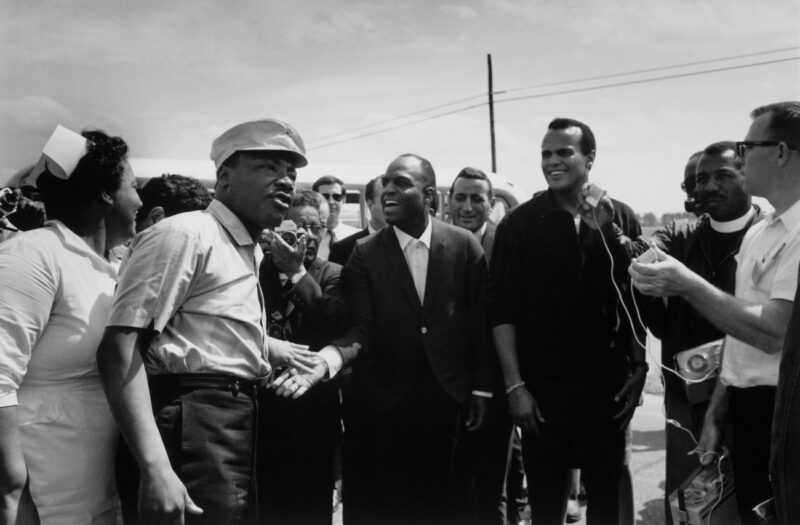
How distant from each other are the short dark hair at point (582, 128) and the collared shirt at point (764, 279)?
95cm

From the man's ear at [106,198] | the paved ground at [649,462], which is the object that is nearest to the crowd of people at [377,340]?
the man's ear at [106,198]

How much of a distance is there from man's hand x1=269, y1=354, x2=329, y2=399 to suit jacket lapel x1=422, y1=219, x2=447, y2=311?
0.77 meters

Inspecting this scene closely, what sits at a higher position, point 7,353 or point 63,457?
point 7,353

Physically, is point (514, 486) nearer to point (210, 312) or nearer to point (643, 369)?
point (643, 369)

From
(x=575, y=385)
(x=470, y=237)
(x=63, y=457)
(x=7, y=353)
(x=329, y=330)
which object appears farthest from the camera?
(x=470, y=237)

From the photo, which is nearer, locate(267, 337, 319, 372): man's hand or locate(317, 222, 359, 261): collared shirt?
locate(267, 337, 319, 372): man's hand

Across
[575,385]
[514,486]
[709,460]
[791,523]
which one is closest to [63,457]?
[791,523]

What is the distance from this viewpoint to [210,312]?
2.03 m

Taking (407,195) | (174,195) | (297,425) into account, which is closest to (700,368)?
(407,195)

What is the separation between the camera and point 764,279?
2.52m

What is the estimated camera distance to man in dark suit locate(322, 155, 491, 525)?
10.8 feet

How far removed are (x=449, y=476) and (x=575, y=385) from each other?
0.85 meters

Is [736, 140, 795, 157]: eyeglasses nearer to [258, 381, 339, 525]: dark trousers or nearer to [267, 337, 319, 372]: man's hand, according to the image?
[267, 337, 319, 372]: man's hand

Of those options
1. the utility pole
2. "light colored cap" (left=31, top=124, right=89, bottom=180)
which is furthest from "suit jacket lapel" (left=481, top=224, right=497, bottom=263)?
the utility pole
